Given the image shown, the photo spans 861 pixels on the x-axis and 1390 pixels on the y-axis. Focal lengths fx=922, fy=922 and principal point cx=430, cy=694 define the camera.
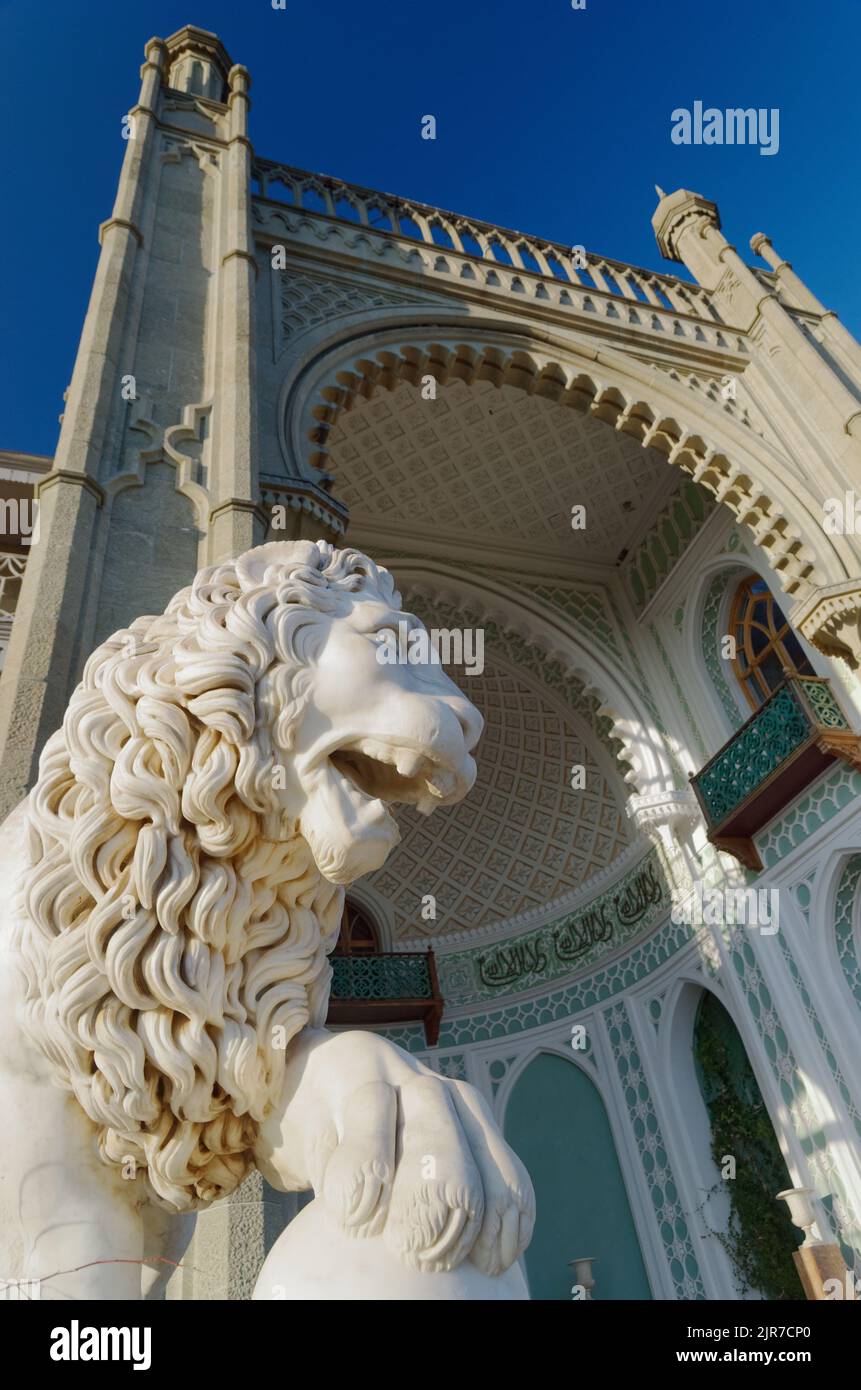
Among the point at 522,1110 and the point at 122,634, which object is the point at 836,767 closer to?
the point at 522,1110

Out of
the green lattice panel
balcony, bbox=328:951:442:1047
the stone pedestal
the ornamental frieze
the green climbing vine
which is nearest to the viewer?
the stone pedestal

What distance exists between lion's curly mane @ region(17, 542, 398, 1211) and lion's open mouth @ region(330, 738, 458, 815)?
0.09 meters

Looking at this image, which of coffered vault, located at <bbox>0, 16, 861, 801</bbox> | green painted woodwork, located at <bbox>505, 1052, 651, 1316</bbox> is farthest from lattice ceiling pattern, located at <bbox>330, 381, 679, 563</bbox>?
green painted woodwork, located at <bbox>505, 1052, 651, 1316</bbox>

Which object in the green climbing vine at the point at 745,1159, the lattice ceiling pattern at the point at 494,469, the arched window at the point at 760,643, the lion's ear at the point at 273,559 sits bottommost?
the lion's ear at the point at 273,559

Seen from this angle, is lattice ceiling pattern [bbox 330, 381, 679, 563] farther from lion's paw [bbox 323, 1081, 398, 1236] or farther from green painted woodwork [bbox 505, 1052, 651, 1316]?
lion's paw [bbox 323, 1081, 398, 1236]

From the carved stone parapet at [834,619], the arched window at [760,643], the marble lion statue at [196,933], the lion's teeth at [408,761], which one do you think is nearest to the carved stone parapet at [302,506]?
the marble lion statue at [196,933]

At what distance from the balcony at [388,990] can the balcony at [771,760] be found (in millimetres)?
3046

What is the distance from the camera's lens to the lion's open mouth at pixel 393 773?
108 centimetres

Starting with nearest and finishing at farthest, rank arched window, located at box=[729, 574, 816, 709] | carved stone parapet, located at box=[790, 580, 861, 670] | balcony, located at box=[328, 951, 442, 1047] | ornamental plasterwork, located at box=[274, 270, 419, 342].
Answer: carved stone parapet, located at box=[790, 580, 861, 670], ornamental plasterwork, located at box=[274, 270, 419, 342], arched window, located at box=[729, 574, 816, 709], balcony, located at box=[328, 951, 442, 1047]

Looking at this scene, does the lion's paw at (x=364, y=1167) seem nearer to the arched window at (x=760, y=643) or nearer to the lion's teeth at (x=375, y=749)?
the lion's teeth at (x=375, y=749)

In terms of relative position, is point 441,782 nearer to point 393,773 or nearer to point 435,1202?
point 393,773

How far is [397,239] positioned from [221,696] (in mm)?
7096

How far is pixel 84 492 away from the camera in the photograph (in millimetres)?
3336

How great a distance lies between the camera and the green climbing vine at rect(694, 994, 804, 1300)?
6621 mm
